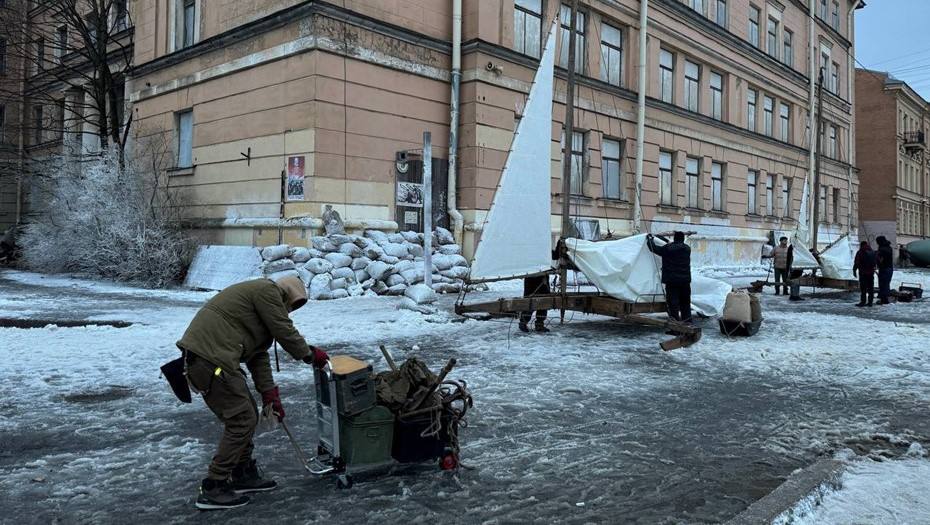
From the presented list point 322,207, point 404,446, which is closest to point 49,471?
point 404,446

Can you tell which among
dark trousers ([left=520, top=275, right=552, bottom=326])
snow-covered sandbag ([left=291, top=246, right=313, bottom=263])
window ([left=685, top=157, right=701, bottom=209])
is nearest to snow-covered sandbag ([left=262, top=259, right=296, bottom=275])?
snow-covered sandbag ([left=291, top=246, right=313, bottom=263])

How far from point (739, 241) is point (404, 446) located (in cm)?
2803

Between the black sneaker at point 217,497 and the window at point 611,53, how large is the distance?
2056 centimetres

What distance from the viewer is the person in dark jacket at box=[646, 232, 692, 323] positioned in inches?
406

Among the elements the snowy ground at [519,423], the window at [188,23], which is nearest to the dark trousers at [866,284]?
the snowy ground at [519,423]

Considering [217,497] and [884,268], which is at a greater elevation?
[884,268]

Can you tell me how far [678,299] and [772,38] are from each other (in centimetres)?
2669

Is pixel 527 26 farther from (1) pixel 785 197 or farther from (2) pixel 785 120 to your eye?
(1) pixel 785 197

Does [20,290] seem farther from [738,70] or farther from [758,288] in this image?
[738,70]

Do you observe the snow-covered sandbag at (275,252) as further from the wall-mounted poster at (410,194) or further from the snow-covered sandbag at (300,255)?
the wall-mounted poster at (410,194)

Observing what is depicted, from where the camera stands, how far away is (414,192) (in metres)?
17.2

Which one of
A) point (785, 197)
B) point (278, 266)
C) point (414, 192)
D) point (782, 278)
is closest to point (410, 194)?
point (414, 192)

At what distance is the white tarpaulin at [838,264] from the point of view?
704 inches

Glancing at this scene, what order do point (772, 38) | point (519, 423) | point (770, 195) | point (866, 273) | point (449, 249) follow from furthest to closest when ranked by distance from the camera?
1. point (770, 195)
2. point (772, 38)
3. point (449, 249)
4. point (866, 273)
5. point (519, 423)
